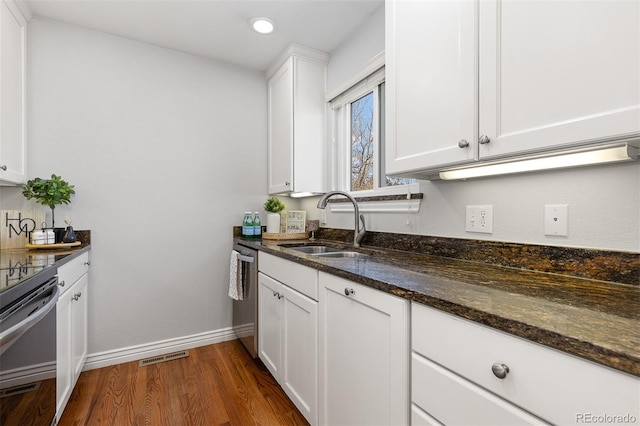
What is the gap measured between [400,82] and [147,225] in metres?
2.05

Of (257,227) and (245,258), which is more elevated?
(257,227)

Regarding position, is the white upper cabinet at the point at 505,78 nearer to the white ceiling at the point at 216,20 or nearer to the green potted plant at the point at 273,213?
the white ceiling at the point at 216,20

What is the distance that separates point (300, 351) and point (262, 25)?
2.07m

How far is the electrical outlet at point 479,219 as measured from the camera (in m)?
1.27

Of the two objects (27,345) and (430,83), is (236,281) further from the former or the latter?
(430,83)

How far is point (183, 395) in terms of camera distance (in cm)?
179

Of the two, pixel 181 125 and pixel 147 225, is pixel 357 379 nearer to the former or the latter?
pixel 147 225

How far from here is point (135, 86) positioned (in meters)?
2.25

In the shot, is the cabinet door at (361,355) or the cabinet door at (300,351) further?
the cabinet door at (300,351)

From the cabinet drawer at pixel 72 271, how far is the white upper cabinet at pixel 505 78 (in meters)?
1.64

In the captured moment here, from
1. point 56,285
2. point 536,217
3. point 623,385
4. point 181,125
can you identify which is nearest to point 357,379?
point 623,385

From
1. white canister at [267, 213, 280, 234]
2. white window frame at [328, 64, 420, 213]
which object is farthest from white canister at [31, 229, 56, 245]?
white window frame at [328, 64, 420, 213]

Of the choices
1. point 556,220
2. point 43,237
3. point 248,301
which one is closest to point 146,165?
point 43,237

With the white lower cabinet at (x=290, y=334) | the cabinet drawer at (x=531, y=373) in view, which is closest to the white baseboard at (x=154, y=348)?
the white lower cabinet at (x=290, y=334)
